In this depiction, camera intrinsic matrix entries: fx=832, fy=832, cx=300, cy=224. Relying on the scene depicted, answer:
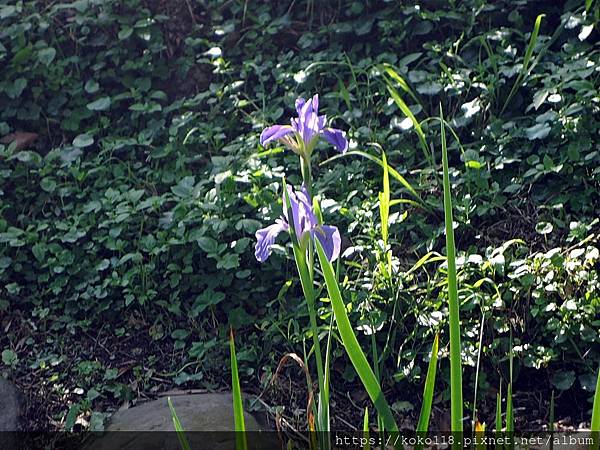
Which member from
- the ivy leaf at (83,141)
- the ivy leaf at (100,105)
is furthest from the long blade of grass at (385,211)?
the ivy leaf at (100,105)

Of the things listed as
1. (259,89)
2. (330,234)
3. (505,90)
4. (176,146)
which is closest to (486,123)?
(505,90)

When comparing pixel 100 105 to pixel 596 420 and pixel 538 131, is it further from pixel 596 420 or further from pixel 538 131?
pixel 596 420

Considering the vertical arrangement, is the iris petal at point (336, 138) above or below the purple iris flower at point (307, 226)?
above

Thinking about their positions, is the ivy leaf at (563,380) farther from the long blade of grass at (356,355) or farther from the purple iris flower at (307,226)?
the long blade of grass at (356,355)

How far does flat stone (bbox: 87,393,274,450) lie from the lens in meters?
2.47

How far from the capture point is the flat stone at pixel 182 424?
2.47 metres

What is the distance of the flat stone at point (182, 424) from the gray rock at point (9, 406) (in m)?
0.31

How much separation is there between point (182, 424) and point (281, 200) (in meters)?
0.93

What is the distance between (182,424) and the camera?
2523 millimetres

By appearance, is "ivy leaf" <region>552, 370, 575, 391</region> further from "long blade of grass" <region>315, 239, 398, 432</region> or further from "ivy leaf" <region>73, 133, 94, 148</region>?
"ivy leaf" <region>73, 133, 94, 148</region>

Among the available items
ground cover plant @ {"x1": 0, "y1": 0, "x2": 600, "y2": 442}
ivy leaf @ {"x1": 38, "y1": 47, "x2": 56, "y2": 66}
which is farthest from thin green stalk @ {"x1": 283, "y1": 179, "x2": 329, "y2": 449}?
ivy leaf @ {"x1": 38, "y1": 47, "x2": 56, "y2": 66}

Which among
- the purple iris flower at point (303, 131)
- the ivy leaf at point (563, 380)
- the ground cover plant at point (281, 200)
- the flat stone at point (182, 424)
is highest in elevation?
the purple iris flower at point (303, 131)

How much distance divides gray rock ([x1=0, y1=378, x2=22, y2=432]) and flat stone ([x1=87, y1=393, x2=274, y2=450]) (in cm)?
31

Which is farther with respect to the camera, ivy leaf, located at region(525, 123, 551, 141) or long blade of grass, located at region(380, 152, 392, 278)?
ivy leaf, located at region(525, 123, 551, 141)
